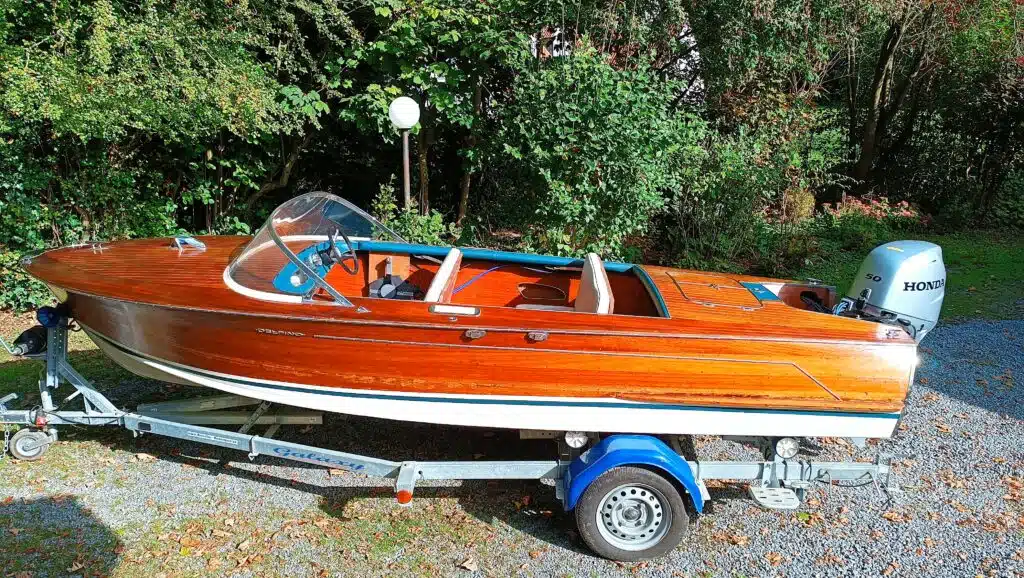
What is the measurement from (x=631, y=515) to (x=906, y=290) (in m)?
2.18

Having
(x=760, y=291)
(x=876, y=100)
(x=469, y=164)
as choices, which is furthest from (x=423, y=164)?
(x=876, y=100)

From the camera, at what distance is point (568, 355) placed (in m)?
3.10

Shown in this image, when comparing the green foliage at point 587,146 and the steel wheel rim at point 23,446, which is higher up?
the green foliage at point 587,146

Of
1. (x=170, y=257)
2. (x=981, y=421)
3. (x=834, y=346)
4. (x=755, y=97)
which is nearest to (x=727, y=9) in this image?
(x=755, y=97)

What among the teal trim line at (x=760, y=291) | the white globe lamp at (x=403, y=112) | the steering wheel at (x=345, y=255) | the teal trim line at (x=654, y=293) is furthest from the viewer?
the white globe lamp at (x=403, y=112)

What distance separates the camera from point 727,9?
817 cm

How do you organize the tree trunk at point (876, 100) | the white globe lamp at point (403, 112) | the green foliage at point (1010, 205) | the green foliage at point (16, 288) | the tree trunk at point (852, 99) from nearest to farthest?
the white globe lamp at point (403, 112) → the green foliage at point (16, 288) → the tree trunk at point (876, 100) → the tree trunk at point (852, 99) → the green foliage at point (1010, 205)

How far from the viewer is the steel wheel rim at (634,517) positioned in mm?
3115

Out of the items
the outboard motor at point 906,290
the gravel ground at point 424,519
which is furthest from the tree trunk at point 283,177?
the outboard motor at point 906,290

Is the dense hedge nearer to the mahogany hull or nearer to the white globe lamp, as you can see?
the white globe lamp

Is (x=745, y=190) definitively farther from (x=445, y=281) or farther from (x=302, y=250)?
(x=302, y=250)

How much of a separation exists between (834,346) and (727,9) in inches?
258

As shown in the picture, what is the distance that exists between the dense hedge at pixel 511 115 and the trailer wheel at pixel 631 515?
12.7ft

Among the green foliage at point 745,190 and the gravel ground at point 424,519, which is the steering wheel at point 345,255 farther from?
the green foliage at point 745,190
